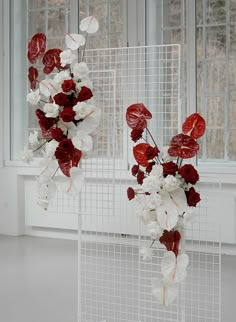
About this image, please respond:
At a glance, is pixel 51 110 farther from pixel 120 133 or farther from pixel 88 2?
pixel 88 2

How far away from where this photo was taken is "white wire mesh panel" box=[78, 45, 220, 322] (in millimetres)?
3693

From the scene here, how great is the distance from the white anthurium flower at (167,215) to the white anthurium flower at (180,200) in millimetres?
19

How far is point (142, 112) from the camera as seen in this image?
2.87 m

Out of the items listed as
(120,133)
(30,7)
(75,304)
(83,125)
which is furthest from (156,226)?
(30,7)

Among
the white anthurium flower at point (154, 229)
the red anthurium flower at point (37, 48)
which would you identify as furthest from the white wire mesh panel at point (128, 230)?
the red anthurium flower at point (37, 48)

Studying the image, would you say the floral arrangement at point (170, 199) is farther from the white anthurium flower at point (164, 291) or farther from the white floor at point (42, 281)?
Result: the white floor at point (42, 281)

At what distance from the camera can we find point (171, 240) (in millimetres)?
2760

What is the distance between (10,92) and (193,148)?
16.8 ft

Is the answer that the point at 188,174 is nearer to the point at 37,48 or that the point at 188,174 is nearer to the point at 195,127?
the point at 195,127

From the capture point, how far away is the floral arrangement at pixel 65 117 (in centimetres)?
292

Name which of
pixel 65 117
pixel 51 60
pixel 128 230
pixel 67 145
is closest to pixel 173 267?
pixel 67 145

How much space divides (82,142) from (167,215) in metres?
0.55

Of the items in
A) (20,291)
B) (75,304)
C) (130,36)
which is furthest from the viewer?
(130,36)

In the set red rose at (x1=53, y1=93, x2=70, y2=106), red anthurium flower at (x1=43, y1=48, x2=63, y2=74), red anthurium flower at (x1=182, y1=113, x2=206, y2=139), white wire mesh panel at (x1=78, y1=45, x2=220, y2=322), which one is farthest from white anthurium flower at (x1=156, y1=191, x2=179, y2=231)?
red anthurium flower at (x1=43, y1=48, x2=63, y2=74)
